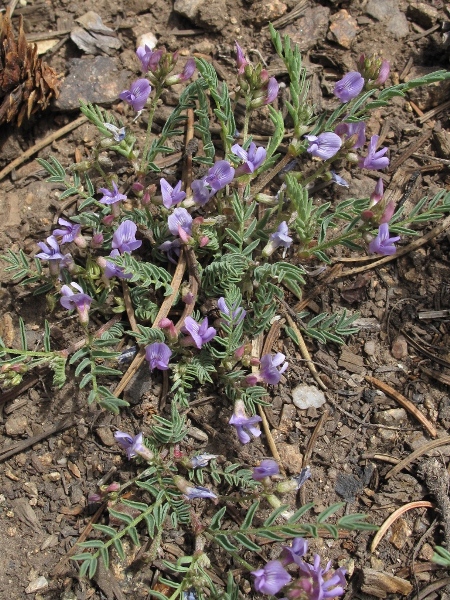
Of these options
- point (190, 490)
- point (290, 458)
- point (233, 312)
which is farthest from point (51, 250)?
point (290, 458)

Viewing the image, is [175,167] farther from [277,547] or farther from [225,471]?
[277,547]

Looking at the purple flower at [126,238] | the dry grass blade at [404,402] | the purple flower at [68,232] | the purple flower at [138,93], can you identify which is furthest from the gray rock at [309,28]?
the dry grass blade at [404,402]

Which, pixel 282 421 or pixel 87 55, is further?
pixel 87 55

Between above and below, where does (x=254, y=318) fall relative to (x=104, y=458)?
above

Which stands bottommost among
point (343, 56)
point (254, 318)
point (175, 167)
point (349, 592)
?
point (349, 592)

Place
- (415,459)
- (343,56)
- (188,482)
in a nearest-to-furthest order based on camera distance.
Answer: (188,482) < (415,459) < (343,56)

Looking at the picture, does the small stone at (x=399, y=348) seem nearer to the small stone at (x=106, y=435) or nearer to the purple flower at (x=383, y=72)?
the purple flower at (x=383, y=72)

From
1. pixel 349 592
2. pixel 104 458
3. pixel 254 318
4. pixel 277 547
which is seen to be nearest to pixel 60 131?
pixel 254 318
